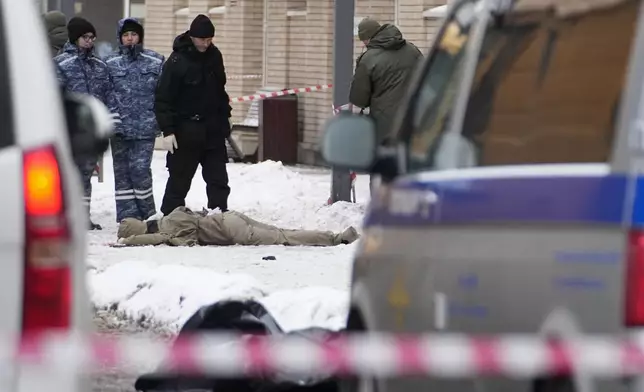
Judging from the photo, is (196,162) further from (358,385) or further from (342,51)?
(358,385)

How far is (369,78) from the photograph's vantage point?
1585 centimetres

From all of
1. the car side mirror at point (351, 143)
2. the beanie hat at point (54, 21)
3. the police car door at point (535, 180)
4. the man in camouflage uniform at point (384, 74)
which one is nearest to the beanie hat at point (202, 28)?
the man in camouflage uniform at point (384, 74)

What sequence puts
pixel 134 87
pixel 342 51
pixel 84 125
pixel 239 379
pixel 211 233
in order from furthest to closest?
pixel 342 51
pixel 134 87
pixel 211 233
pixel 239 379
pixel 84 125

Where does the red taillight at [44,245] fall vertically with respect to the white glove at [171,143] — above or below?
above

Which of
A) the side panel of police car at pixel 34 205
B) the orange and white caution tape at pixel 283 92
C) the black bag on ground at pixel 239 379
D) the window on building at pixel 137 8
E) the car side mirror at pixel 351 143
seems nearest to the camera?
the side panel of police car at pixel 34 205

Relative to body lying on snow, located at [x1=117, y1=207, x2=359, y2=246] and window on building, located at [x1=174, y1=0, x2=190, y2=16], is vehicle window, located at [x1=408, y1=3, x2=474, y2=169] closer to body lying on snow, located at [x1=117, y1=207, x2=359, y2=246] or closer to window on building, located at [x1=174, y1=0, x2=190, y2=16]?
body lying on snow, located at [x1=117, y1=207, x2=359, y2=246]

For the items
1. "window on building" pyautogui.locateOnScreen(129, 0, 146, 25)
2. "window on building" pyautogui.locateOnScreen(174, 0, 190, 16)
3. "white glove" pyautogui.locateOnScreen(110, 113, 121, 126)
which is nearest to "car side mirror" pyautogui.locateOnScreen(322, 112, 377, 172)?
"white glove" pyautogui.locateOnScreen(110, 113, 121, 126)

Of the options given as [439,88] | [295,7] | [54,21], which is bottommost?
[295,7]

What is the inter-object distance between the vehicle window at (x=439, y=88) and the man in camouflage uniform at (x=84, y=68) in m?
9.65

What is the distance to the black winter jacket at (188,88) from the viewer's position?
15.4 meters

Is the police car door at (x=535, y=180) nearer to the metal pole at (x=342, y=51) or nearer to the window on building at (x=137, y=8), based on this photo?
the metal pole at (x=342, y=51)

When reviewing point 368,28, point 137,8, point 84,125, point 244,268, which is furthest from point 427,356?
point 137,8

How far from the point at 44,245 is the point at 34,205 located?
100mm

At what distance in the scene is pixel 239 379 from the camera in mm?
7344
